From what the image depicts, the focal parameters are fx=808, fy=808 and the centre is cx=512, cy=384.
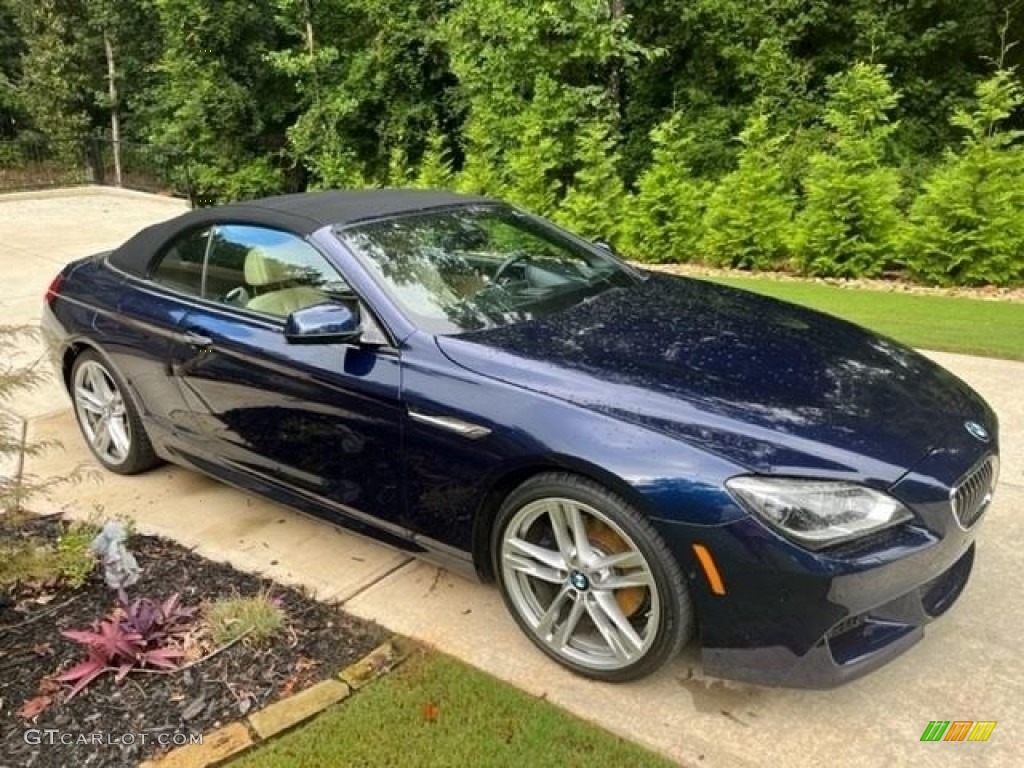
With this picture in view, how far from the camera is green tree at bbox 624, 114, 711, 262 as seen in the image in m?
10.4

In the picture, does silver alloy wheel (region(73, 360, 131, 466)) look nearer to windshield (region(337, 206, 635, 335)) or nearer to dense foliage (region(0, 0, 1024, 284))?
windshield (region(337, 206, 635, 335))

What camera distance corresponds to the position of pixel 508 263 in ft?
11.2

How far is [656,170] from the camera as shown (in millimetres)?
10711

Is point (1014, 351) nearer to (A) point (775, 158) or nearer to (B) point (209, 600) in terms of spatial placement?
(B) point (209, 600)

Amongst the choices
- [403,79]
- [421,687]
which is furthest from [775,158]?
[421,687]

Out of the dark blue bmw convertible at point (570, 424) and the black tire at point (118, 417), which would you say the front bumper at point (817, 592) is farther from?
the black tire at point (118, 417)

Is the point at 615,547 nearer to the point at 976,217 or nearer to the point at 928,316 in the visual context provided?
the point at 928,316

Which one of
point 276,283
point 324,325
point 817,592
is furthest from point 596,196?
point 817,592

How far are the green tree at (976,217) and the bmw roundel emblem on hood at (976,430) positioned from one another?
6.72 metres

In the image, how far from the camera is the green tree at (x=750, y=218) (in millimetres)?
9711

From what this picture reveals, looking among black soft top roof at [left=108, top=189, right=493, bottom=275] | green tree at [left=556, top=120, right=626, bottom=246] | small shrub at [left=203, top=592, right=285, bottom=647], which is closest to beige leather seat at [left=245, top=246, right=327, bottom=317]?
black soft top roof at [left=108, top=189, right=493, bottom=275]

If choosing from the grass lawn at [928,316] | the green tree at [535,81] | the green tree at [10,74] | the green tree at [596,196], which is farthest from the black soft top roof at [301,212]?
the green tree at [10,74]

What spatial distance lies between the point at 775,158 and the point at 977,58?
6421 mm

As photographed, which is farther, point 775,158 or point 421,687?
point 775,158
